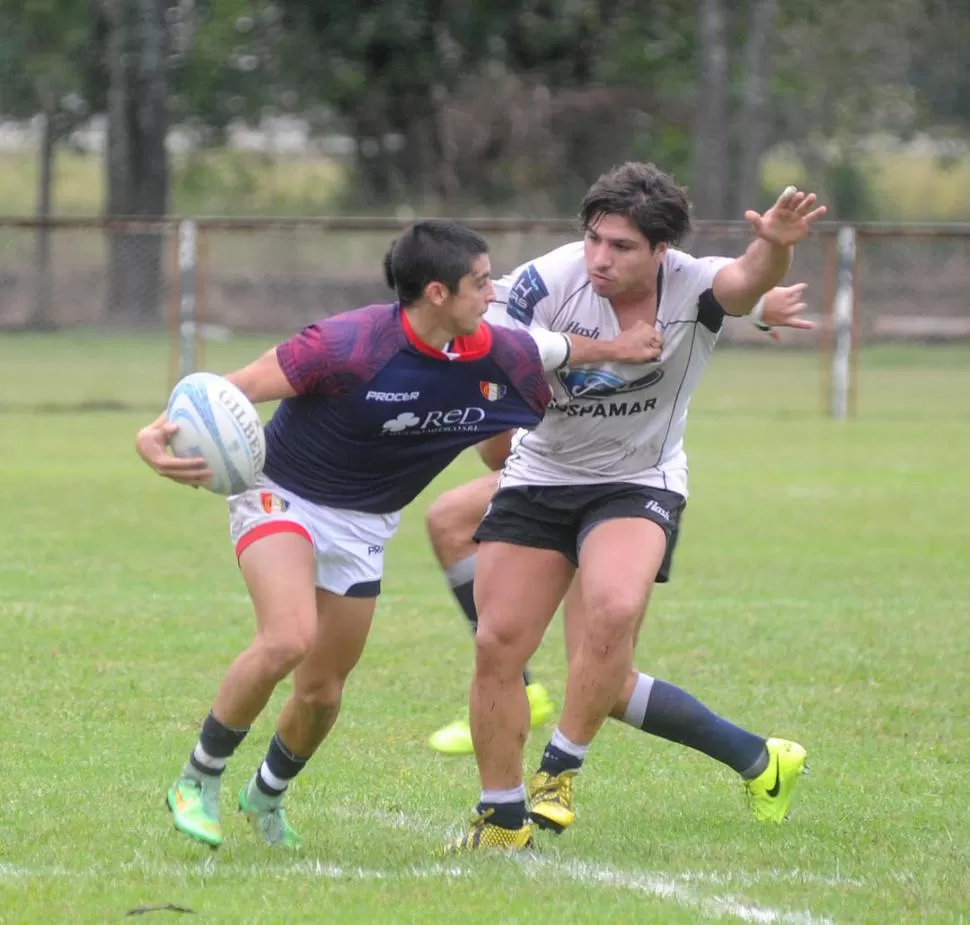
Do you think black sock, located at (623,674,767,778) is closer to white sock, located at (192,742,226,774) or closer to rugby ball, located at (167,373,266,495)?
white sock, located at (192,742,226,774)

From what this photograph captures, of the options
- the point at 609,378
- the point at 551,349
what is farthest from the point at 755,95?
the point at 551,349

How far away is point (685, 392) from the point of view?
5426 mm

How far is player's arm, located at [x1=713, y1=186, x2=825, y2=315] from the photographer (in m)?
5.06

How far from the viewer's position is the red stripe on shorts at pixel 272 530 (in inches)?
190

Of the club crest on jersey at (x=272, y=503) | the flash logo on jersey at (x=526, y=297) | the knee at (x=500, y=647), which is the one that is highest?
the flash logo on jersey at (x=526, y=297)

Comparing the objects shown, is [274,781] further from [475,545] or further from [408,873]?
[475,545]

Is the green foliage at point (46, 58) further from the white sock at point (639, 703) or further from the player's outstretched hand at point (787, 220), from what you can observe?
the player's outstretched hand at point (787, 220)

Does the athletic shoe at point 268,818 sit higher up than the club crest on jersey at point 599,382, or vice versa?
the club crest on jersey at point 599,382

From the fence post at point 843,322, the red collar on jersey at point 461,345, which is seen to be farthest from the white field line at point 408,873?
the fence post at point 843,322

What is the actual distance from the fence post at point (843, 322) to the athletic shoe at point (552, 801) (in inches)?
562

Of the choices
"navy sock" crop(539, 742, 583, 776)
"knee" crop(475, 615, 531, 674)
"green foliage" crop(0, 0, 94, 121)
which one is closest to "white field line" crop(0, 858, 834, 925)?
"navy sock" crop(539, 742, 583, 776)

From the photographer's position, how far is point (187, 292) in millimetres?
18578

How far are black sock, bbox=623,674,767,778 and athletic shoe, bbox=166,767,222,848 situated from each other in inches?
51.7

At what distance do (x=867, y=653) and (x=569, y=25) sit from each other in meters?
34.8
